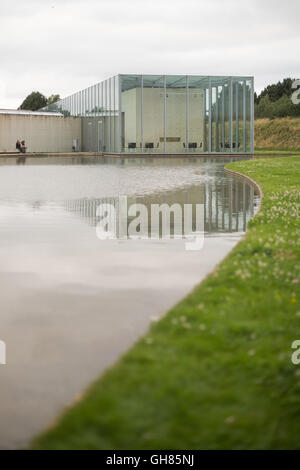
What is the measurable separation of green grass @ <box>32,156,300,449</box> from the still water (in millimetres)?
314

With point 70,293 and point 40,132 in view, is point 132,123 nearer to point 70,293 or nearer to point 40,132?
point 40,132

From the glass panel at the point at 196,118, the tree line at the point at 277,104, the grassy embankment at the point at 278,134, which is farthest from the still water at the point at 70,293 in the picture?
the tree line at the point at 277,104

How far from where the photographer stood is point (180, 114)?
57.9 metres

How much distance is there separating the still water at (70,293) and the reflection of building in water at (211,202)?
55mm

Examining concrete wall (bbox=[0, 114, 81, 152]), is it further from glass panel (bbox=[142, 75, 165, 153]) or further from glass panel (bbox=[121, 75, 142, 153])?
glass panel (bbox=[142, 75, 165, 153])

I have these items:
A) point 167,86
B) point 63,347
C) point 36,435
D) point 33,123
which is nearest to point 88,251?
point 63,347

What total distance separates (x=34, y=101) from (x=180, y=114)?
85419 mm

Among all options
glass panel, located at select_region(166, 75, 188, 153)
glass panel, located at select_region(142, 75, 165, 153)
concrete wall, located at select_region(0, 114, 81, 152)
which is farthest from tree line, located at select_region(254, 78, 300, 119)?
glass panel, located at select_region(142, 75, 165, 153)

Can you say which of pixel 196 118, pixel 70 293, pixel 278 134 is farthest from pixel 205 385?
pixel 278 134

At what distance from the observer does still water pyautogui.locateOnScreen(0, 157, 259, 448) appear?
14.6ft

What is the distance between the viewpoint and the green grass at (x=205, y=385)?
3.62 meters

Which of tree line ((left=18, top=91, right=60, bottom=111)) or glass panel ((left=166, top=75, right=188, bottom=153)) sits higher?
tree line ((left=18, top=91, right=60, bottom=111))

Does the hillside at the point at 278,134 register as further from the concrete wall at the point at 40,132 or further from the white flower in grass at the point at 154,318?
the white flower in grass at the point at 154,318

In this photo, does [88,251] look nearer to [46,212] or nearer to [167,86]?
[46,212]
